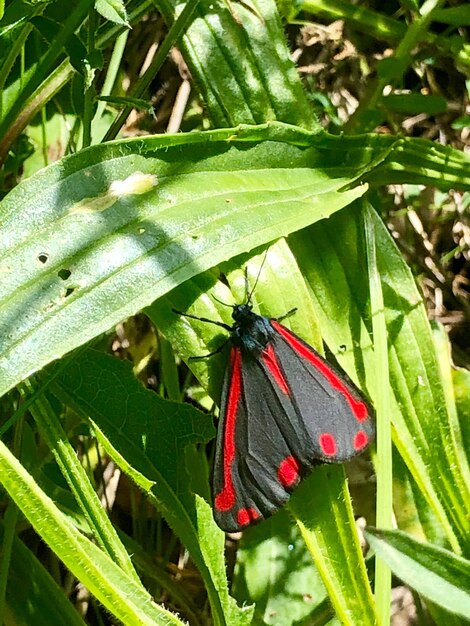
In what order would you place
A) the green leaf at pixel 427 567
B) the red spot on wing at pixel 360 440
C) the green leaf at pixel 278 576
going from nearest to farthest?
the green leaf at pixel 427 567 → the red spot on wing at pixel 360 440 → the green leaf at pixel 278 576

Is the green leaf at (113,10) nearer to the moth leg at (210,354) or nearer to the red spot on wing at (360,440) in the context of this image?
the moth leg at (210,354)

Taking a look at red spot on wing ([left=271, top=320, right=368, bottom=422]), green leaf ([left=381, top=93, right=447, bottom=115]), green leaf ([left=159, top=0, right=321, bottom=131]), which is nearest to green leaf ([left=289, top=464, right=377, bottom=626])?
red spot on wing ([left=271, top=320, right=368, bottom=422])

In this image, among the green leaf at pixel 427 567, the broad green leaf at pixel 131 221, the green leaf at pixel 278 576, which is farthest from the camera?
the green leaf at pixel 278 576

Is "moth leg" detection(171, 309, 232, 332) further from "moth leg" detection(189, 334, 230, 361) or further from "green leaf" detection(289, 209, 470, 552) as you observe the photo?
"green leaf" detection(289, 209, 470, 552)

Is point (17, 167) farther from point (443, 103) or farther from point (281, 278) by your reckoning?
point (443, 103)

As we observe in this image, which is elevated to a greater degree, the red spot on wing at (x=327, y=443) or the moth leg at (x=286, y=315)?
the moth leg at (x=286, y=315)

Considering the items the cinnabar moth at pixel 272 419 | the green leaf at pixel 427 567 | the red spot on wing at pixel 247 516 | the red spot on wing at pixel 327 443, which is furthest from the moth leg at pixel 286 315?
the green leaf at pixel 427 567

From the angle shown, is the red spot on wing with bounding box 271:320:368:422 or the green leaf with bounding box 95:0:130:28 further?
the red spot on wing with bounding box 271:320:368:422
